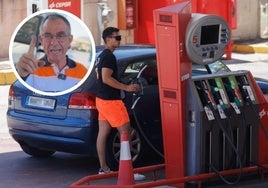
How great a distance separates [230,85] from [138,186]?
152 centimetres

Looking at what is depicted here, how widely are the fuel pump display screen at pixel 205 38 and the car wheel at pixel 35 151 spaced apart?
2906mm

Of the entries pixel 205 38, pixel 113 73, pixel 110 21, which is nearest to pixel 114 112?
pixel 113 73

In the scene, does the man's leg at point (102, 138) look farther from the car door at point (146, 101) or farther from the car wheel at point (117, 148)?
the car door at point (146, 101)

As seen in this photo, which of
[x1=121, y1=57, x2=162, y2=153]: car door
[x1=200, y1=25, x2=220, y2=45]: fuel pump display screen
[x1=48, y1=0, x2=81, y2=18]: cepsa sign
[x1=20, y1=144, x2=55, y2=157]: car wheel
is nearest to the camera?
[x1=200, y1=25, x2=220, y2=45]: fuel pump display screen

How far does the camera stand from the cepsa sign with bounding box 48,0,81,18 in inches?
415

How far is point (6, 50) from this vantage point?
18875 mm

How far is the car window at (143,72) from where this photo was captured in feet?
31.9

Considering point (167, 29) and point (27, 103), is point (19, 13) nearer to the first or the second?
point (27, 103)

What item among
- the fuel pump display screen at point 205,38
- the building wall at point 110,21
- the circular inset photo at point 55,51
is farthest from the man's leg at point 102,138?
the building wall at point 110,21

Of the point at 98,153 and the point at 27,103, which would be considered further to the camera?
the point at 27,103

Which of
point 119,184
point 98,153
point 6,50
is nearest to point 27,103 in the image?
point 98,153

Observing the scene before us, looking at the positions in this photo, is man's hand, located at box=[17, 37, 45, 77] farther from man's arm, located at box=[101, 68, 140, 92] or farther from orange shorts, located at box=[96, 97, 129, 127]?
orange shorts, located at box=[96, 97, 129, 127]

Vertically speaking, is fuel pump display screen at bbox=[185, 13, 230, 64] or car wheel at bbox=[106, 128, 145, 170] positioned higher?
fuel pump display screen at bbox=[185, 13, 230, 64]

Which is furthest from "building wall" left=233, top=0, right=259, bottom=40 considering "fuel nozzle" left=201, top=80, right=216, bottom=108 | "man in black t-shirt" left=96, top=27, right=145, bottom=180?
"fuel nozzle" left=201, top=80, right=216, bottom=108
